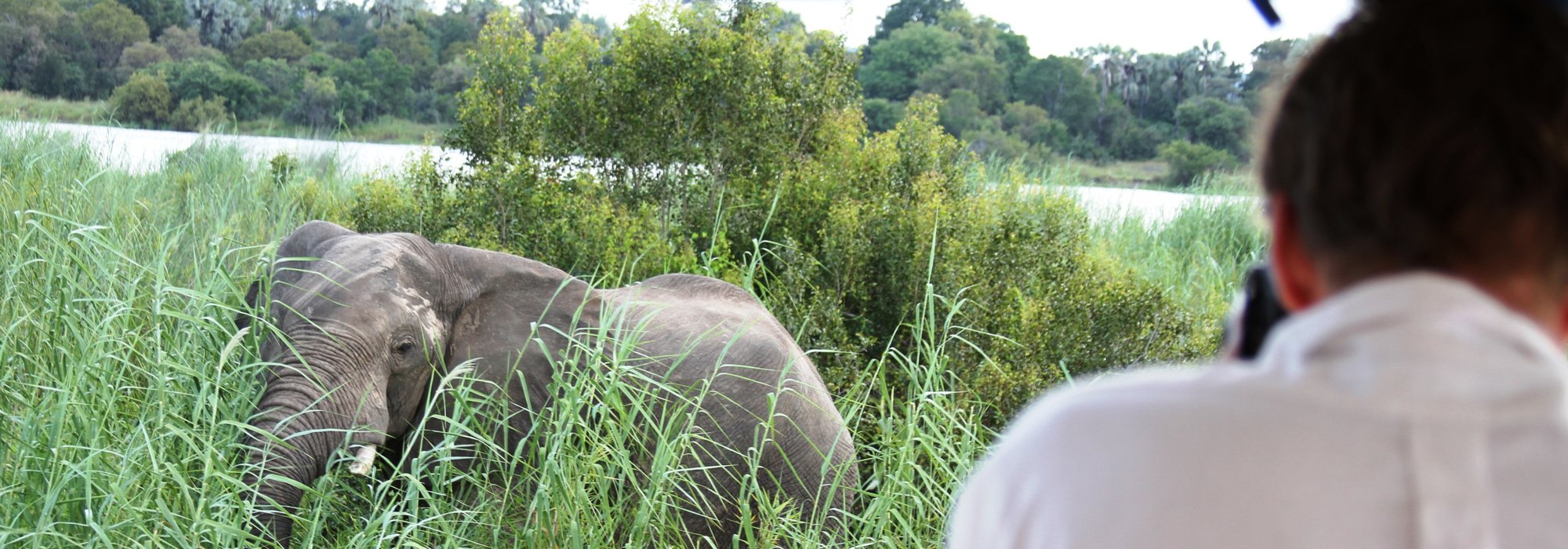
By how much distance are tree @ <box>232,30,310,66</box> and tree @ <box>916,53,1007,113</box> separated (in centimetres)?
1011

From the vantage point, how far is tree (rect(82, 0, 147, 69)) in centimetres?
1986

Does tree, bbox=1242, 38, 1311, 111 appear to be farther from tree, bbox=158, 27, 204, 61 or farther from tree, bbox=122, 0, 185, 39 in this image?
tree, bbox=122, 0, 185, 39

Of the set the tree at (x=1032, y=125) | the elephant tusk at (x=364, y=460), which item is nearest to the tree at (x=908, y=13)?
the tree at (x=1032, y=125)

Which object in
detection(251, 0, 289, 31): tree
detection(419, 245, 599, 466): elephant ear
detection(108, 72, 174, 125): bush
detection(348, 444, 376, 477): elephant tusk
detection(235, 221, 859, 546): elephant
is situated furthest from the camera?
detection(251, 0, 289, 31): tree

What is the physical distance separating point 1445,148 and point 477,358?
3.26 meters

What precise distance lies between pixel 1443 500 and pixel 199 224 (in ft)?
20.2

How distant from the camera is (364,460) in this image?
125 inches

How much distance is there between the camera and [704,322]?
152 inches

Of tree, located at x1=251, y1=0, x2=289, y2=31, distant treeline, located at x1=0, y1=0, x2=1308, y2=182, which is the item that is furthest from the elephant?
tree, located at x1=251, y1=0, x2=289, y2=31

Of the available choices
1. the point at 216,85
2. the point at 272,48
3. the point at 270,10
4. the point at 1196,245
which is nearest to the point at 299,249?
the point at 1196,245

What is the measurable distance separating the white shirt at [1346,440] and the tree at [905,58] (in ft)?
47.1

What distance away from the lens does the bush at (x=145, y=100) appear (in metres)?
16.5

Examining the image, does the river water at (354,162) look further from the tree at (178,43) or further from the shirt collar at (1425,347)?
the shirt collar at (1425,347)

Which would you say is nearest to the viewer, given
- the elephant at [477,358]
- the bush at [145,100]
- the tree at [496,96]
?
the elephant at [477,358]
